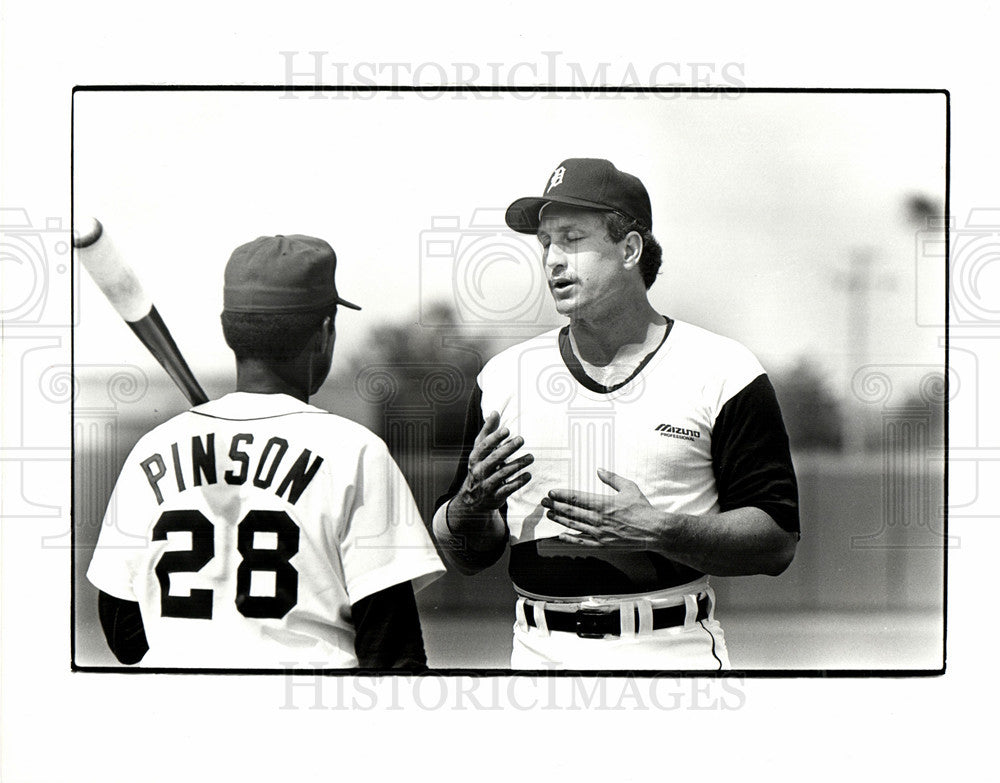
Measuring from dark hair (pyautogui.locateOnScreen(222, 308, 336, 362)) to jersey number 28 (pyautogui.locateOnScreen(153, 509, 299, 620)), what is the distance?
43 centimetres

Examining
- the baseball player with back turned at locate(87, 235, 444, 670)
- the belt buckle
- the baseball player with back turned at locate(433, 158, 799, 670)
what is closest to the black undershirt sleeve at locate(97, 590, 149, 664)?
the baseball player with back turned at locate(87, 235, 444, 670)

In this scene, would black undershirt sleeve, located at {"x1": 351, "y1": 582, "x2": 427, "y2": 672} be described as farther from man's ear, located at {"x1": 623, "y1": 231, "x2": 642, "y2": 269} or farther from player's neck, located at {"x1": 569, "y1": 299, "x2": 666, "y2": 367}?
man's ear, located at {"x1": 623, "y1": 231, "x2": 642, "y2": 269}

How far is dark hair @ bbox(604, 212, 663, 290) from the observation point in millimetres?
2863

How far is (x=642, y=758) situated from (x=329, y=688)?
2.81ft


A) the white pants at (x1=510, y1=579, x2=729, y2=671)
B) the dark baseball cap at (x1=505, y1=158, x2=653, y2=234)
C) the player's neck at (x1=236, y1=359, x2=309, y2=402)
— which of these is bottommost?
the white pants at (x1=510, y1=579, x2=729, y2=671)

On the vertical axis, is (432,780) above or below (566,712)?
below

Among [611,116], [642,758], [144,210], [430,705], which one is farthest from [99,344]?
[642,758]

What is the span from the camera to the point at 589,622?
285 centimetres

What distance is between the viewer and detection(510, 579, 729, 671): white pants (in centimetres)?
285

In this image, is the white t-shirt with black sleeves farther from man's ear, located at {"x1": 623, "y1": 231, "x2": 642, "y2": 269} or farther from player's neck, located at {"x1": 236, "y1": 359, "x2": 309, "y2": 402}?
player's neck, located at {"x1": 236, "y1": 359, "x2": 309, "y2": 402}

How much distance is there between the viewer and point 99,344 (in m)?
2.90

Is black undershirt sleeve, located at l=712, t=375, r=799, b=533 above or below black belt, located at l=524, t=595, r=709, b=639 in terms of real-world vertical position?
above

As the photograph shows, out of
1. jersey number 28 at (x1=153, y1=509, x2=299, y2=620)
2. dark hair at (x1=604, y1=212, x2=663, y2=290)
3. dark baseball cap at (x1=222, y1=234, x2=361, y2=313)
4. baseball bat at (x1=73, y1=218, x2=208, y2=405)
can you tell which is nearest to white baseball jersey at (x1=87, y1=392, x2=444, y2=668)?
jersey number 28 at (x1=153, y1=509, x2=299, y2=620)

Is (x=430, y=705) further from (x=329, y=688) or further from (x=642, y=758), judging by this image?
(x=642, y=758)
